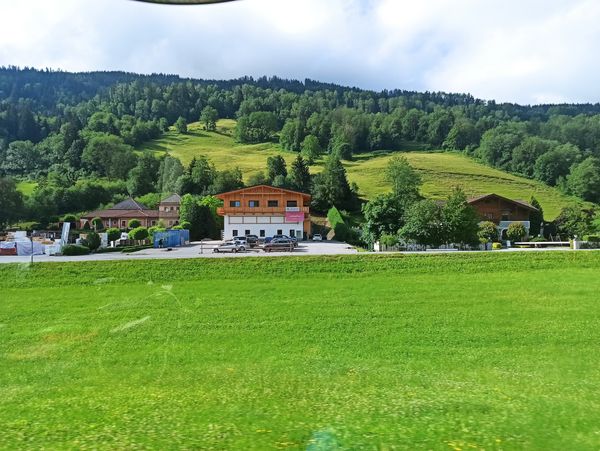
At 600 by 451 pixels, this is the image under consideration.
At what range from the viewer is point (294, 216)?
181ft

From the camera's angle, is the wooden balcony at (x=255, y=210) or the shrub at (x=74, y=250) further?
the wooden balcony at (x=255, y=210)

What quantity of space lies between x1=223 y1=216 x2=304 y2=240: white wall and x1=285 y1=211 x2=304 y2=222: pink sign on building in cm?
34

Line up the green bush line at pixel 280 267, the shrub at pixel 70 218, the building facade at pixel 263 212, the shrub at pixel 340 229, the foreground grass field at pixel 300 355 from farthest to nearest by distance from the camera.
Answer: the shrub at pixel 70 218, the building facade at pixel 263 212, the shrub at pixel 340 229, the green bush line at pixel 280 267, the foreground grass field at pixel 300 355

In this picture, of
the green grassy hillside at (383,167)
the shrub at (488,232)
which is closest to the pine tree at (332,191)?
the green grassy hillside at (383,167)

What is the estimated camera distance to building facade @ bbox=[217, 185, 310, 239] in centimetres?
5444

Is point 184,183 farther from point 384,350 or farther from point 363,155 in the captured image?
point 384,350

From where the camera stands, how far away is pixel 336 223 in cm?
5916

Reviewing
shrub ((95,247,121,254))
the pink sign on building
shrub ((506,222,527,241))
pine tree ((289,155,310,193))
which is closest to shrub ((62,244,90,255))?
shrub ((95,247,121,254))

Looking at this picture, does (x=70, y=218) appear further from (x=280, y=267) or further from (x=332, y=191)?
(x=280, y=267)

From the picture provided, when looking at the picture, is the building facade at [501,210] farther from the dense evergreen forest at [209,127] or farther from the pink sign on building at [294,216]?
the dense evergreen forest at [209,127]

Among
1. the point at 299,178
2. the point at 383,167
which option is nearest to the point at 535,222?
the point at 299,178

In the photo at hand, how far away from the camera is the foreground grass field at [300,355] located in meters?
6.66

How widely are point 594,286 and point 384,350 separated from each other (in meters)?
12.3

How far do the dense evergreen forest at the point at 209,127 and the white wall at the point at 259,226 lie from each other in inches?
966
